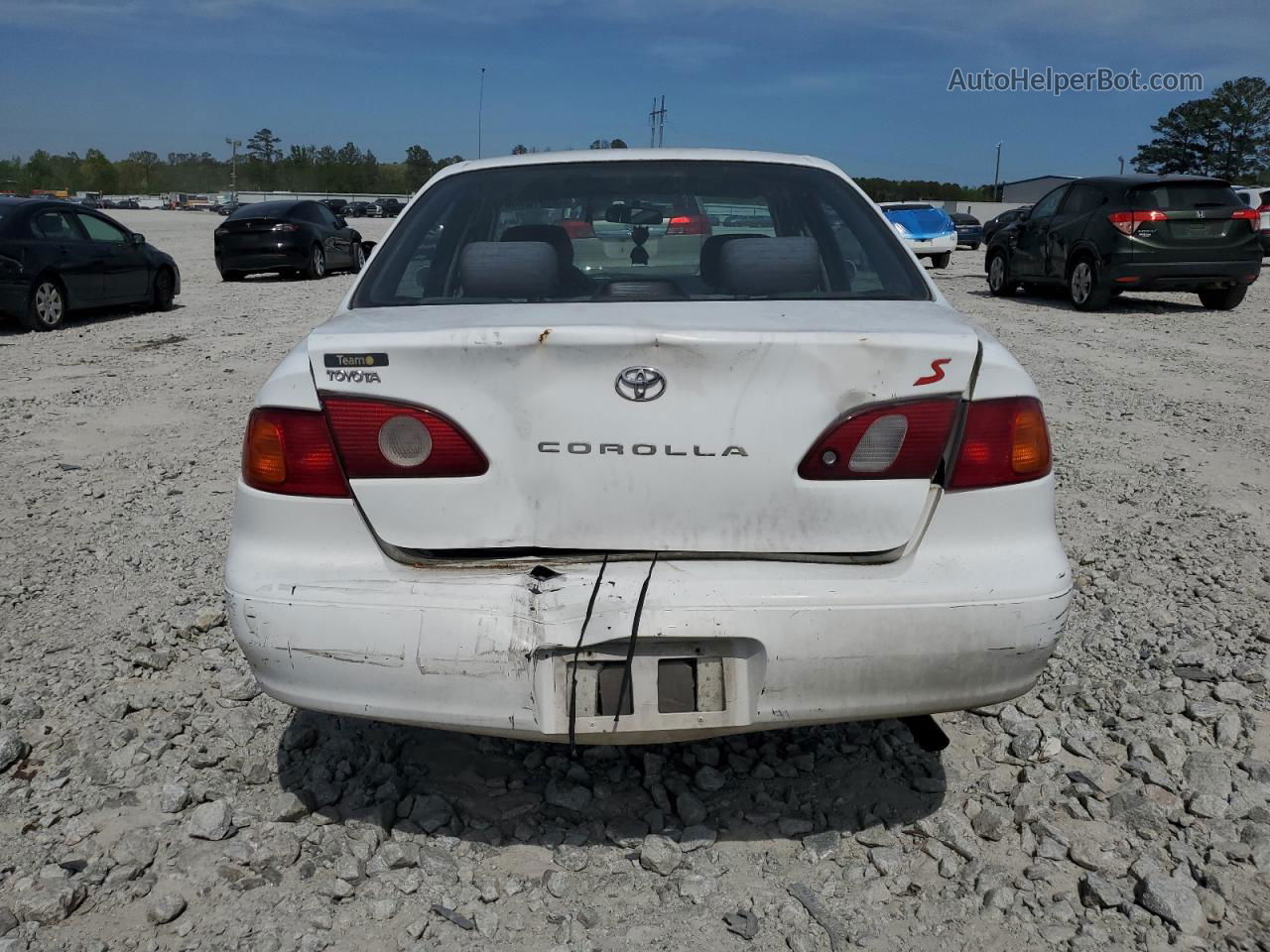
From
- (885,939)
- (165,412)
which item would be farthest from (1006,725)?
(165,412)

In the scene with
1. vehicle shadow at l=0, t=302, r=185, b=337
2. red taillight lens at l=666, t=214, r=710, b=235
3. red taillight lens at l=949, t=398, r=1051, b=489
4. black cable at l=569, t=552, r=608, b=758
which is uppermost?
red taillight lens at l=666, t=214, r=710, b=235

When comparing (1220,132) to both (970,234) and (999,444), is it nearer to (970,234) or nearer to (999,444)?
(970,234)

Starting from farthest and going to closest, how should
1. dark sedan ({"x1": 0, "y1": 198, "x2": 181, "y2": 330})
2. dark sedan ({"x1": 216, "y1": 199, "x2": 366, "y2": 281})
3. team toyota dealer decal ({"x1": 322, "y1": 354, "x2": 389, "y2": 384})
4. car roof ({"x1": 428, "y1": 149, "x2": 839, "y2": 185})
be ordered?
dark sedan ({"x1": 216, "y1": 199, "x2": 366, "y2": 281})
dark sedan ({"x1": 0, "y1": 198, "x2": 181, "y2": 330})
car roof ({"x1": 428, "y1": 149, "x2": 839, "y2": 185})
team toyota dealer decal ({"x1": 322, "y1": 354, "x2": 389, "y2": 384})

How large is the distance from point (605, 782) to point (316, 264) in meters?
18.2

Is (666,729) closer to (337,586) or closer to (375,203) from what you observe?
(337,586)

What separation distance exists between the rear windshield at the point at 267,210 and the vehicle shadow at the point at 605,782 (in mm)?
17574

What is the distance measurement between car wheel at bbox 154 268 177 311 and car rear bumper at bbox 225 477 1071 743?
12.8 meters

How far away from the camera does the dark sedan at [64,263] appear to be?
11391 mm

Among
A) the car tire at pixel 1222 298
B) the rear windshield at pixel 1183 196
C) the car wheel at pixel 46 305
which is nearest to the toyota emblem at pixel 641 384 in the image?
the car wheel at pixel 46 305

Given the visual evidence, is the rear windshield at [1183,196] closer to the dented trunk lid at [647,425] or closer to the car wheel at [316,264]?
the dented trunk lid at [647,425]

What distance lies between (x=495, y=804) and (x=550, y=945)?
570 mm

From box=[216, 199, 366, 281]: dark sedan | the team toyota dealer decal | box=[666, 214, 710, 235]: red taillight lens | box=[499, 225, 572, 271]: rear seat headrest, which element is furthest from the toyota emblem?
box=[216, 199, 366, 281]: dark sedan

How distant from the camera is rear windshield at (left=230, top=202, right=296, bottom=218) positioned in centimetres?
1917

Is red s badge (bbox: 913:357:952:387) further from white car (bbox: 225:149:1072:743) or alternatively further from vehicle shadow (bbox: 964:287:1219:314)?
vehicle shadow (bbox: 964:287:1219:314)
